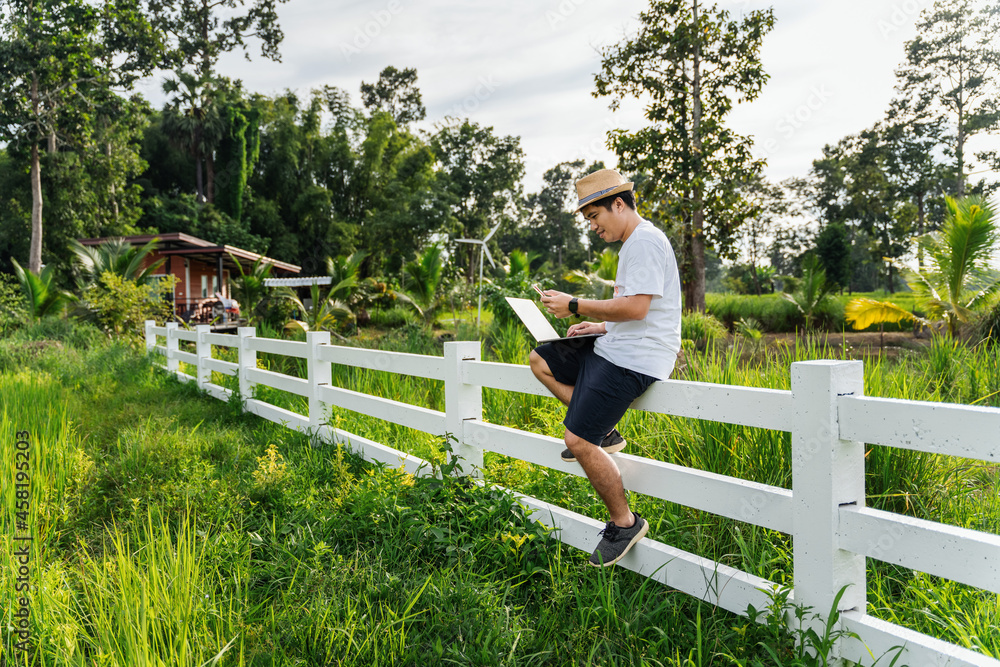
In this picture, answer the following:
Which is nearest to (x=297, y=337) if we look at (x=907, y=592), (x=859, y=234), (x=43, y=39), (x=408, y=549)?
(x=408, y=549)

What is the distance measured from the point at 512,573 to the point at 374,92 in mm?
51139

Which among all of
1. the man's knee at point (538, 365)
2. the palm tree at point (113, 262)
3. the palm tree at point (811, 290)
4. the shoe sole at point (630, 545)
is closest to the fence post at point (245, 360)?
the man's knee at point (538, 365)

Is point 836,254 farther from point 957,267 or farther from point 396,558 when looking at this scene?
point 396,558

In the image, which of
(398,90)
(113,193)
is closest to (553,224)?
(398,90)

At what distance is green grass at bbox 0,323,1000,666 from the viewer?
2.38 metres

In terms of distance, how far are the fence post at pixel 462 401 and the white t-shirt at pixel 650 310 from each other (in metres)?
1.34

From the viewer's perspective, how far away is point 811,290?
67.6 ft

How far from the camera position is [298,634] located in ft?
8.05

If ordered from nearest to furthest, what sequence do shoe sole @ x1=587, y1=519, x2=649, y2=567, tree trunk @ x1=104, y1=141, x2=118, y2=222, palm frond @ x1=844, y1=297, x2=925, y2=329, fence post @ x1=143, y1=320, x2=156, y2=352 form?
shoe sole @ x1=587, y1=519, x2=649, y2=567 < fence post @ x1=143, y1=320, x2=156, y2=352 < palm frond @ x1=844, y1=297, x2=925, y2=329 < tree trunk @ x1=104, y1=141, x2=118, y2=222

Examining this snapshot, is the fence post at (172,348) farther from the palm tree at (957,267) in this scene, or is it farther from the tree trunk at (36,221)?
the tree trunk at (36,221)

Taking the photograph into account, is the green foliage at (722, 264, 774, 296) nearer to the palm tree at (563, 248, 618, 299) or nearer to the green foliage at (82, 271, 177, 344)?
the palm tree at (563, 248, 618, 299)

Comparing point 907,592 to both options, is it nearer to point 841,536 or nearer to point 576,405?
point 841,536

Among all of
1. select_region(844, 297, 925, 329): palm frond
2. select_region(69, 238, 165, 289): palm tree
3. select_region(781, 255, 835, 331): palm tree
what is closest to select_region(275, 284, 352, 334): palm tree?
select_region(69, 238, 165, 289): palm tree

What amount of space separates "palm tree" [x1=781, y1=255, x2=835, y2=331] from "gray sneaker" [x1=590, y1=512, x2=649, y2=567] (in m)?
19.4
